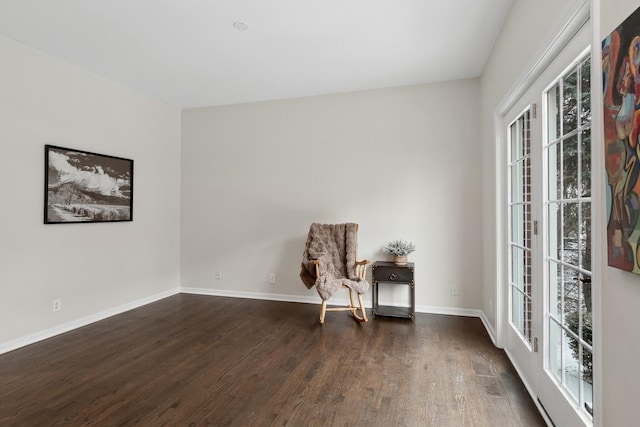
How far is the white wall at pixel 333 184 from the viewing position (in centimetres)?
389

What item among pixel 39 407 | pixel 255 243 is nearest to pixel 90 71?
pixel 255 243

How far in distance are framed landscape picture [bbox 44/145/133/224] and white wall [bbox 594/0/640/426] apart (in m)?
4.15

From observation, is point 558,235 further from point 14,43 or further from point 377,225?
point 14,43

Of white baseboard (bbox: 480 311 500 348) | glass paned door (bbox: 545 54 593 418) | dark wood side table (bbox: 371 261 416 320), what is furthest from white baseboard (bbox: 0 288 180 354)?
glass paned door (bbox: 545 54 593 418)

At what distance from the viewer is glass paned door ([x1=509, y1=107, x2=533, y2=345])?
2.38 meters

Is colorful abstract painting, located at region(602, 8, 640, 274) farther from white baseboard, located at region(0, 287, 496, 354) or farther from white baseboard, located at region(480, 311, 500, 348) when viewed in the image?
white baseboard, located at region(0, 287, 496, 354)

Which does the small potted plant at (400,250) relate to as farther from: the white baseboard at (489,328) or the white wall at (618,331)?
the white wall at (618,331)

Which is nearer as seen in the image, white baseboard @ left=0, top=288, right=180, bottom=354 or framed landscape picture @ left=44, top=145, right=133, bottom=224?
white baseboard @ left=0, top=288, right=180, bottom=354

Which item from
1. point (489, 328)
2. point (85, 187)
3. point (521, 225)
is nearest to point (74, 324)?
point (85, 187)

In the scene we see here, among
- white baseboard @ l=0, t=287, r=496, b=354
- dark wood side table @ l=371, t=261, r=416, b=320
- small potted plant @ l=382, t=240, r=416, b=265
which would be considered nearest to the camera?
white baseboard @ l=0, t=287, r=496, b=354

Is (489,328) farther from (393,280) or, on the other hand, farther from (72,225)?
(72,225)

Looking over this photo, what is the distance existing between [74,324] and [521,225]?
169 inches

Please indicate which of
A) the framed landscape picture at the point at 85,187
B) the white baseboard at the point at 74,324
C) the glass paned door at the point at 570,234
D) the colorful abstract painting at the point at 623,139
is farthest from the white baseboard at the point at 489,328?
the framed landscape picture at the point at 85,187

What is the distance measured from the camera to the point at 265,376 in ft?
8.05
